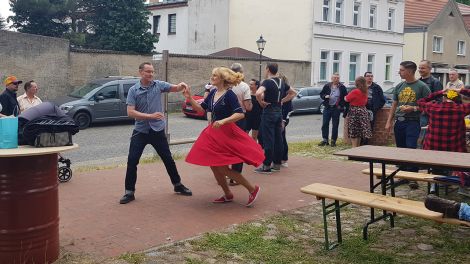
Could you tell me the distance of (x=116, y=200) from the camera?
725 cm

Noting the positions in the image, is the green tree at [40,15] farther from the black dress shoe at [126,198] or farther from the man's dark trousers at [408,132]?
the man's dark trousers at [408,132]

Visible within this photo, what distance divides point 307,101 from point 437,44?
2315 cm

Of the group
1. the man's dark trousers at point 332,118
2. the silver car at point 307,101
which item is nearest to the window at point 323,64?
the silver car at point 307,101

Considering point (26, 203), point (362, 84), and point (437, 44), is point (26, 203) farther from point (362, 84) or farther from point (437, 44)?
point (437, 44)

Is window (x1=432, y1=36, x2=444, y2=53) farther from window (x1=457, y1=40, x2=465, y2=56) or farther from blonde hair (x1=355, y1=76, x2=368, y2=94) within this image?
blonde hair (x1=355, y1=76, x2=368, y2=94)

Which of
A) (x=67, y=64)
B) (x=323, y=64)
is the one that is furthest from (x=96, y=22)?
(x=323, y=64)

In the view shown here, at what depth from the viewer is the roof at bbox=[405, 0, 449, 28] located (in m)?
43.5

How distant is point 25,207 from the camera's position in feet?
14.9

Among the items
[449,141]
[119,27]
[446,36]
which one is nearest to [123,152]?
[449,141]

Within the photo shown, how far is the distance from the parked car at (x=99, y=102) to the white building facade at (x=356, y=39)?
654 inches

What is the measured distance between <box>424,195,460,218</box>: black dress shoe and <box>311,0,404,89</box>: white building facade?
29.7m

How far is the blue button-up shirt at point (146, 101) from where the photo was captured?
23.1 feet

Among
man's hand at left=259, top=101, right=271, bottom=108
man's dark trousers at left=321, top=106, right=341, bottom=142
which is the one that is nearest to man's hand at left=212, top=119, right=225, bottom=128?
man's hand at left=259, top=101, right=271, bottom=108

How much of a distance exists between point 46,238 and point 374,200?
302 cm
